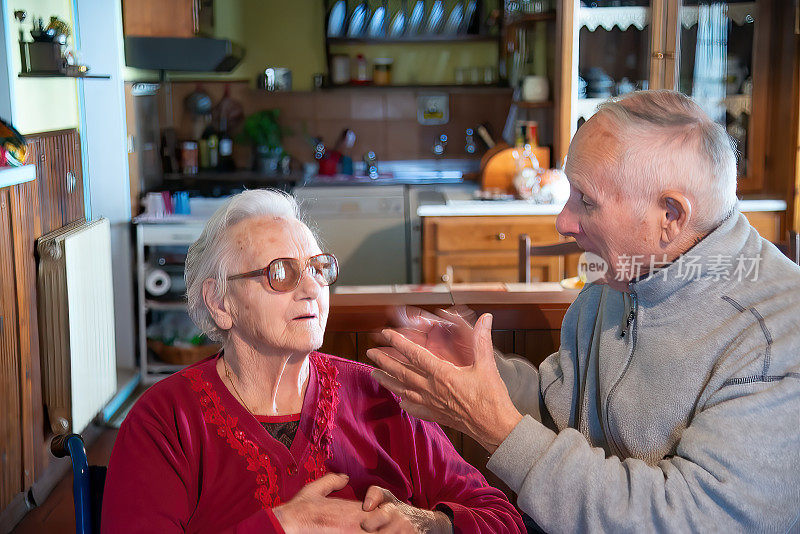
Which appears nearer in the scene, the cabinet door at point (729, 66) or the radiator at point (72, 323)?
the radiator at point (72, 323)

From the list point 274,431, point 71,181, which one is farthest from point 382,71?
point 274,431

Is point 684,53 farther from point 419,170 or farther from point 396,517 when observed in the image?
point 396,517

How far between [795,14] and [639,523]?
363 cm

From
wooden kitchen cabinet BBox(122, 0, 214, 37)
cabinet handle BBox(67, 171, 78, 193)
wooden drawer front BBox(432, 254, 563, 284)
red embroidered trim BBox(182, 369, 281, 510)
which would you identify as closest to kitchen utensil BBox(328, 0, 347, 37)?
wooden kitchen cabinet BBox(122, 0, 214, 37)

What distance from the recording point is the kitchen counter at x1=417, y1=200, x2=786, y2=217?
4191mm

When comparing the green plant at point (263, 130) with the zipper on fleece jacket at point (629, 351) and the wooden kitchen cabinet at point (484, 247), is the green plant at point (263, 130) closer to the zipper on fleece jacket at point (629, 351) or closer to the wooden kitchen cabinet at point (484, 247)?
the wooden kitchen cabinet at point (484, 247)

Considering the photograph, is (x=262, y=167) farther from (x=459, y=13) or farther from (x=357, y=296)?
(x=357, y=296)

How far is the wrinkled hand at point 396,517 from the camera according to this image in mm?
1346

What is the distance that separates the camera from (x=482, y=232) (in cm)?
426

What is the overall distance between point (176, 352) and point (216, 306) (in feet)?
10.5

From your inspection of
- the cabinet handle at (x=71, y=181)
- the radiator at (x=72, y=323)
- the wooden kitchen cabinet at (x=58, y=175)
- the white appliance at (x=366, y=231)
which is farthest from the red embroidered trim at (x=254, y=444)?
the white appliance at (x=366, y=231)

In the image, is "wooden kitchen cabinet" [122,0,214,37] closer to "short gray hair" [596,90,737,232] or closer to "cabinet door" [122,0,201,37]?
"cabinet door" [122,0,201,37]

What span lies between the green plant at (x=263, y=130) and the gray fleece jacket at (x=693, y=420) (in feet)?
15.8

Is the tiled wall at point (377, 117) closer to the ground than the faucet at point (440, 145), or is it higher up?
higher up
